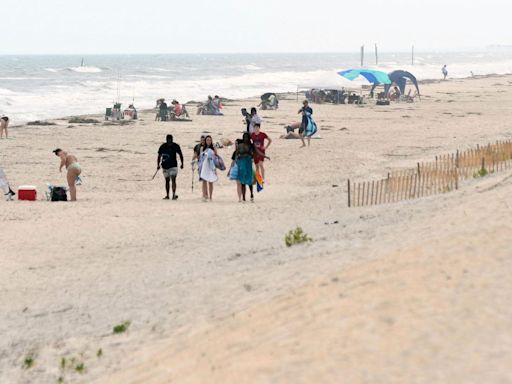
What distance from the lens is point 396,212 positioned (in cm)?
1280

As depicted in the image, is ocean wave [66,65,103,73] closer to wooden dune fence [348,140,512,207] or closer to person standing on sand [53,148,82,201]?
person standing on sand [53,148,82,201]

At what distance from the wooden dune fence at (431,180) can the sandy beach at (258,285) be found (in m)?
0.45

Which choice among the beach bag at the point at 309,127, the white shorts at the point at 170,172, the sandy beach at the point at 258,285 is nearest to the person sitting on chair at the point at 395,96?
the beach bag at the point at 309,127

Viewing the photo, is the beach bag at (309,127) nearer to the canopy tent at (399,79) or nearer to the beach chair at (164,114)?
the beach chair at (164,114)

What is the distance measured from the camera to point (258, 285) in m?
9.24

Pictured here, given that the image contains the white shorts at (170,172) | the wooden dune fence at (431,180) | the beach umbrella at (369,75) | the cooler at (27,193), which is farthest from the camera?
the beach umbrella at (369,75)

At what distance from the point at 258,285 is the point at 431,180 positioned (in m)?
7.12

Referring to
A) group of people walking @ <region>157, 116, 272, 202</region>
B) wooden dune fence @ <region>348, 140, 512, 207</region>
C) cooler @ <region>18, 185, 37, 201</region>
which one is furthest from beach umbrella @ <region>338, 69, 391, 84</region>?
cooler @ <region>18, 185, 37, 201</region>

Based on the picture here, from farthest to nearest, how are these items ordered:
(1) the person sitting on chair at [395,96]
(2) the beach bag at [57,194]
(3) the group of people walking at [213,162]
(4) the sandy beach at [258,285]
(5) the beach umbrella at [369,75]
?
1. (1) the person sitting on chair at [395,96]
2. (5) the beach umbrella at [369,75]
3. (2) the beach bag at [57,194]
4. (3) the group of people walking at [213,162]
5. (4) the sandy beach at [258,285]

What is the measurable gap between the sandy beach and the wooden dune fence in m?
0.45

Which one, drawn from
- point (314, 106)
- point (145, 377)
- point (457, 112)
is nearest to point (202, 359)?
point (145, 377)

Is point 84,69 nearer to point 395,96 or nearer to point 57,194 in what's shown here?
point 395,96

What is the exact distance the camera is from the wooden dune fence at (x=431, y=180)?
14820 mm

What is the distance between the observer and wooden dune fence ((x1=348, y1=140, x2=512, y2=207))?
1482cm
